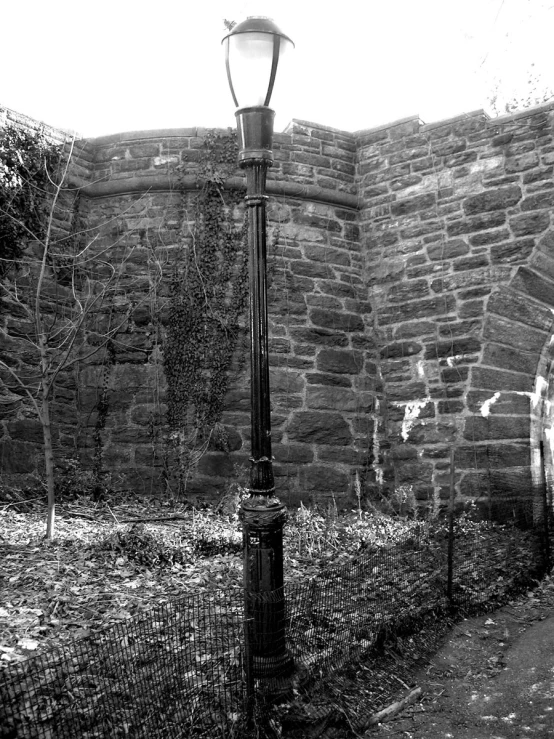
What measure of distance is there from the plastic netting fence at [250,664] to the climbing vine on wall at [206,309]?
297 centimetres

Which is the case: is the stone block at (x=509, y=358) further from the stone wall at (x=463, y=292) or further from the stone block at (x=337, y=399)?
the stone block at (x=337, y=399)

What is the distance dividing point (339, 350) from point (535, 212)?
2.59m

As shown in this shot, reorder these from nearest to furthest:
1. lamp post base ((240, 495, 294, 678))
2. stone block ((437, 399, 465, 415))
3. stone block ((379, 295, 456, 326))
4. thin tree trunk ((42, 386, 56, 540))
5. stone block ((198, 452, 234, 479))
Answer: lamp post base ((240, 495, 294, 678))
thin tree trunk ((42, 386, 56, 540))
stone block ((437, 399, 465, 415))
stone block ((198, 452, 234, 479))
stone block ((379, 295, 456, 326))

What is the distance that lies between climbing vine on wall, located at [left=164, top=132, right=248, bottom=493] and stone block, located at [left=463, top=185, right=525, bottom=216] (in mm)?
2561

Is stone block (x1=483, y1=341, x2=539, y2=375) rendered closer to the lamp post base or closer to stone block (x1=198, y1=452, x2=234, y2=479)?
stone block (x1=198, y1=452, x2=234, y2=479)

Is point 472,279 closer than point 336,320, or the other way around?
point 472,279

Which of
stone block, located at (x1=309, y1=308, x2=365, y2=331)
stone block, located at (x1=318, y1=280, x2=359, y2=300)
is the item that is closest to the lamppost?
stone block, located at (x1=309, y1=308, x2=365, y2=331)

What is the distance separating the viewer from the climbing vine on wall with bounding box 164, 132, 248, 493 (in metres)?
7.49

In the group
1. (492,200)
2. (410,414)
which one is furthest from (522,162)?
(410,414)

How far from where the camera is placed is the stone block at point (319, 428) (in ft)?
25.0

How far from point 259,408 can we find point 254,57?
178 centimetres

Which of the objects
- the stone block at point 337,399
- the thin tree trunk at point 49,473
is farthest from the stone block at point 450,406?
the thin tree trunk at point 49,473

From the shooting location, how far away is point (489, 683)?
12.7 feet

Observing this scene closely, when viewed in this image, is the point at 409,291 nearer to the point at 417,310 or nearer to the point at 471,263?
the point at 417,310
